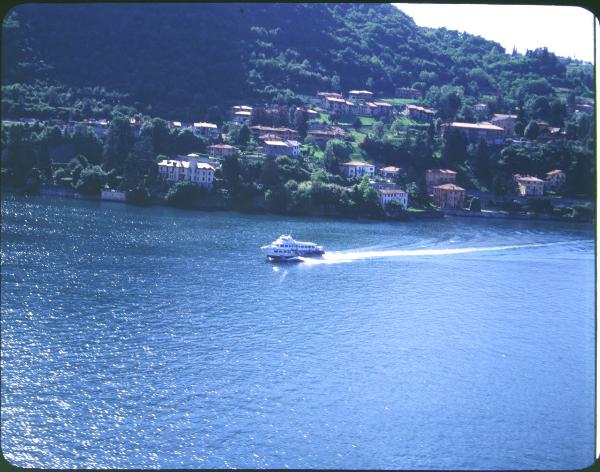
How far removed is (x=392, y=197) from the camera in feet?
39.9

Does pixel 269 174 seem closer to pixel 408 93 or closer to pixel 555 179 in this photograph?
pixel 555 179

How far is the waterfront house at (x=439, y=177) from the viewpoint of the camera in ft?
44.1

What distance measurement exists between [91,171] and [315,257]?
506 centimetres

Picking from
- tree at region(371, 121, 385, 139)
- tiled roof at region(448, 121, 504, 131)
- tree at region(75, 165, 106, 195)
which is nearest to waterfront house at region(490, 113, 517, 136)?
tiled roof at region(448, 121, 504, 131)

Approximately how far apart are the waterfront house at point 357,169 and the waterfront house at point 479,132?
2810 mm

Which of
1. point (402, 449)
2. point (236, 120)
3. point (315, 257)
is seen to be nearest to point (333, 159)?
point (236, 120)

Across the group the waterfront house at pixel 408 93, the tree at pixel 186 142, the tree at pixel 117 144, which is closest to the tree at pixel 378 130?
the waterfront house at pixel 408 93

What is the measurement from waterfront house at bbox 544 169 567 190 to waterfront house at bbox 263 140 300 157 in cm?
477

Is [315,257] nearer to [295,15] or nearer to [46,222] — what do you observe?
[46,222]

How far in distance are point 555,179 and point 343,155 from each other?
4.01 m

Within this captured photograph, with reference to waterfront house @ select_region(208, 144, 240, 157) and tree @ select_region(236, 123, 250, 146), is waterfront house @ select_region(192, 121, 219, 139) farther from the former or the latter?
waterfront house @ select_region(208, 144, 240, 157)

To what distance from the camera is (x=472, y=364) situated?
4898 mm

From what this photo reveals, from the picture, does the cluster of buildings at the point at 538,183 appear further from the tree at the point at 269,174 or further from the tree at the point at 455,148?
the tree at the point at 269,174

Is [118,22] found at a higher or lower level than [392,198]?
higher
